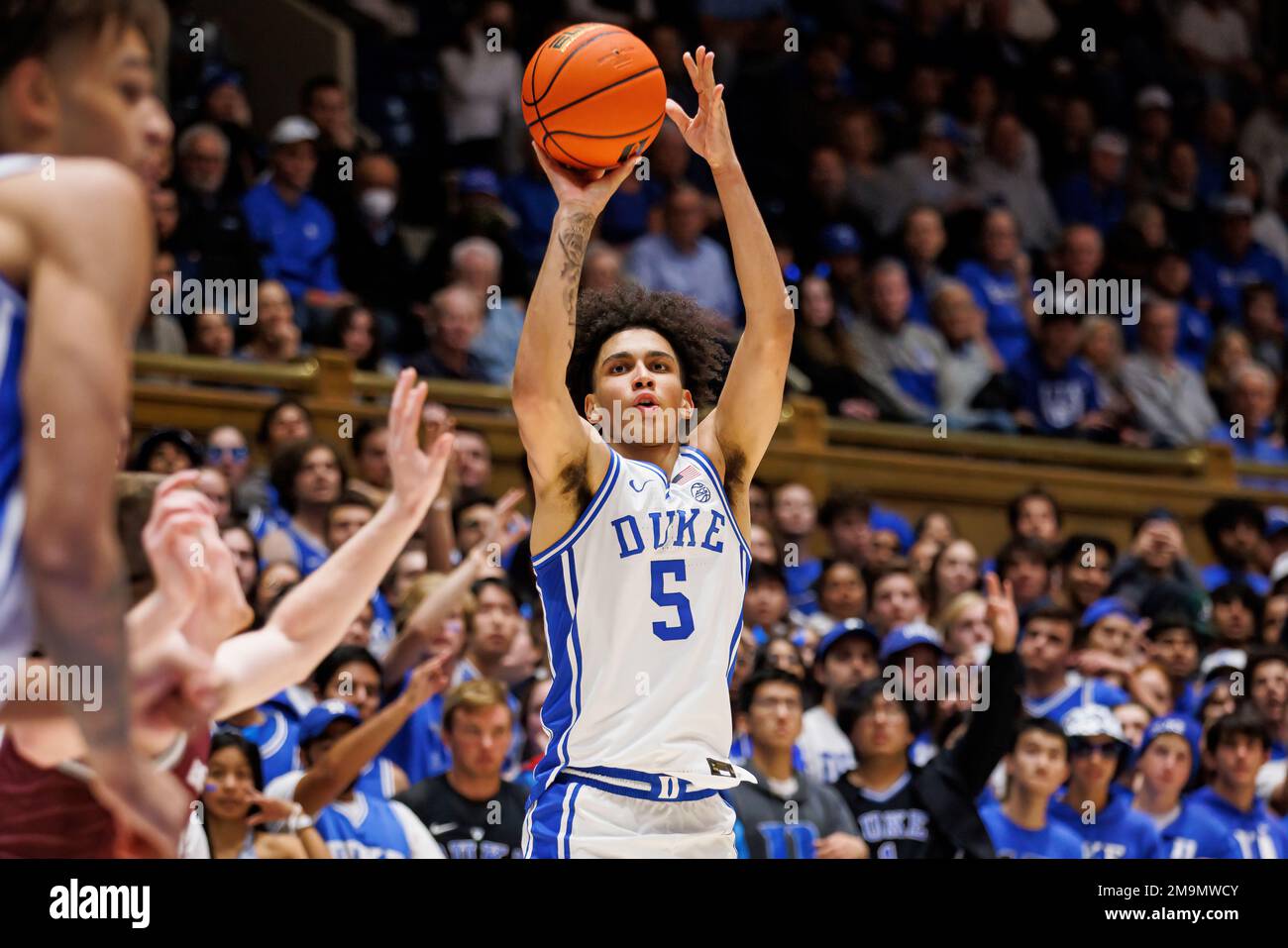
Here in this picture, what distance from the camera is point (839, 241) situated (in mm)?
10562

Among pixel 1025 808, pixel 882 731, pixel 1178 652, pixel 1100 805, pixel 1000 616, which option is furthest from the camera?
pixel 1178 652

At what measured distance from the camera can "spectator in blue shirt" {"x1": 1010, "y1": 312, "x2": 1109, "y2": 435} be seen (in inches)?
414

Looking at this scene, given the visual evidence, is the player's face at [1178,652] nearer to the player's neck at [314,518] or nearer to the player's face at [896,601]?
the player's face at [896,601]

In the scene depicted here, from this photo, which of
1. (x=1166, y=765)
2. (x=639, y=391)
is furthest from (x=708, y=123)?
(x=1166, y=765)

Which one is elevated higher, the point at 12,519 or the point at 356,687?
the point at 12,519

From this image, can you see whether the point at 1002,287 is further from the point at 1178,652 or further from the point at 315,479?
the point at 315,479

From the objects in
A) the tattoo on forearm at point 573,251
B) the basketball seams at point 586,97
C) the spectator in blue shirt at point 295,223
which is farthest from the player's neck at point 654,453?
the spectator in blue shirt at point 295,223

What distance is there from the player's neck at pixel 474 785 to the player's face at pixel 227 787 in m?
0.82

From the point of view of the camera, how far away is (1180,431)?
35.9 feet

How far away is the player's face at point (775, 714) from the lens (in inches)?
256

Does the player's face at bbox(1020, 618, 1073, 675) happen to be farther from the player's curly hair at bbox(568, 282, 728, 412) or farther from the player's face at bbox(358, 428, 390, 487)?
the player's curly hair at bbox(568, 282, 728, 412)

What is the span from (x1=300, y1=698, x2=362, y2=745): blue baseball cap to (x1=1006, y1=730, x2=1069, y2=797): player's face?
243 centimetres

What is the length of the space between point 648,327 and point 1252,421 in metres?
7.12
